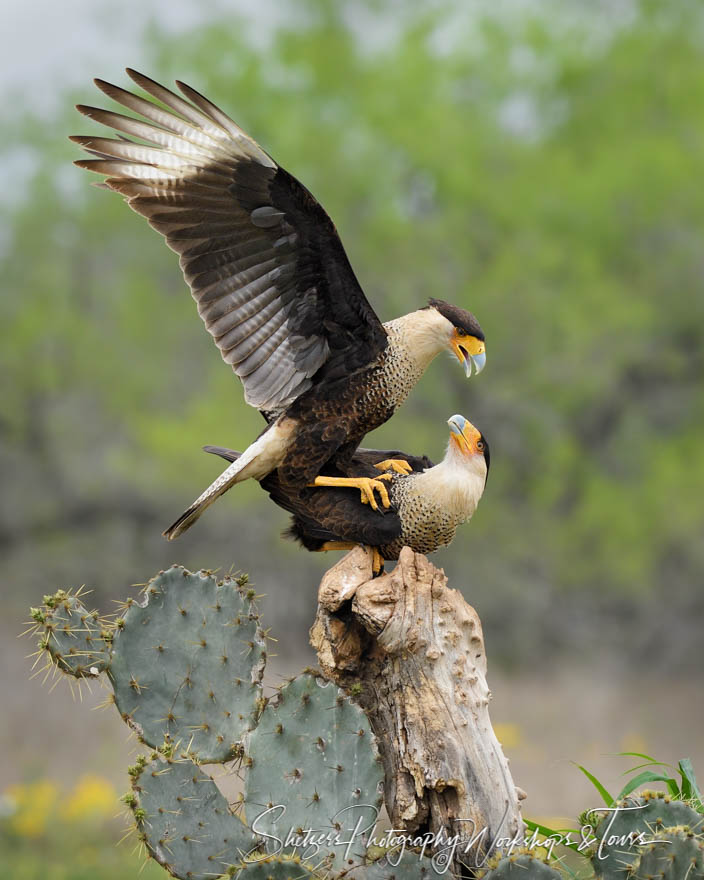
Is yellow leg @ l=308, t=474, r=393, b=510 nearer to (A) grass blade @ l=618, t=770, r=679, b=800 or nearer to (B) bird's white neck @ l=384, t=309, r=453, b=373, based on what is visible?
(B) bird's white neck @ l=384, t=309, r=453, b=373

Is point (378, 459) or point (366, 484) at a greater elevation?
point (378, 459)

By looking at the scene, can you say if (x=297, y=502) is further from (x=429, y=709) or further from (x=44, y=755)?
(x=44, y=755)

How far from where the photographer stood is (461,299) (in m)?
12.3

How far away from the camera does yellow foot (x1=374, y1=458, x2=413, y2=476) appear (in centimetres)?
370

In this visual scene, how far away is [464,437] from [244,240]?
1.08m

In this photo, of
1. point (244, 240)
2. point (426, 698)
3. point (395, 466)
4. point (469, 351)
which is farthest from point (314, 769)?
point (244, 240)

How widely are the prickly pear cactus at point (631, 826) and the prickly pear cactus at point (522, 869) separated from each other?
1.04 ft

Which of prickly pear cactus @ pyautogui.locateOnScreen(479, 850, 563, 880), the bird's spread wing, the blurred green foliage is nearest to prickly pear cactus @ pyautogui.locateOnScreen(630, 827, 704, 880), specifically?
prickly pear cactus @ pyautogui.locateOnScreen(479, 850, 563, 880)

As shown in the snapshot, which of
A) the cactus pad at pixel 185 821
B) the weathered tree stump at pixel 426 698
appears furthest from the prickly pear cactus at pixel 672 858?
the cactus pad at pixel 185 821

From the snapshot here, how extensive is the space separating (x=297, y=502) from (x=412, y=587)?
2.05 ft

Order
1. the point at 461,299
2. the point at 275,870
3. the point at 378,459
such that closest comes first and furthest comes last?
the point at 275,870
the point at 378,459
the point at 461,299

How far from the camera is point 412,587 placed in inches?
127

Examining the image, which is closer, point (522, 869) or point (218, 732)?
point (522, 869)

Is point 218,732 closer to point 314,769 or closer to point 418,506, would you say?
point 314,769
